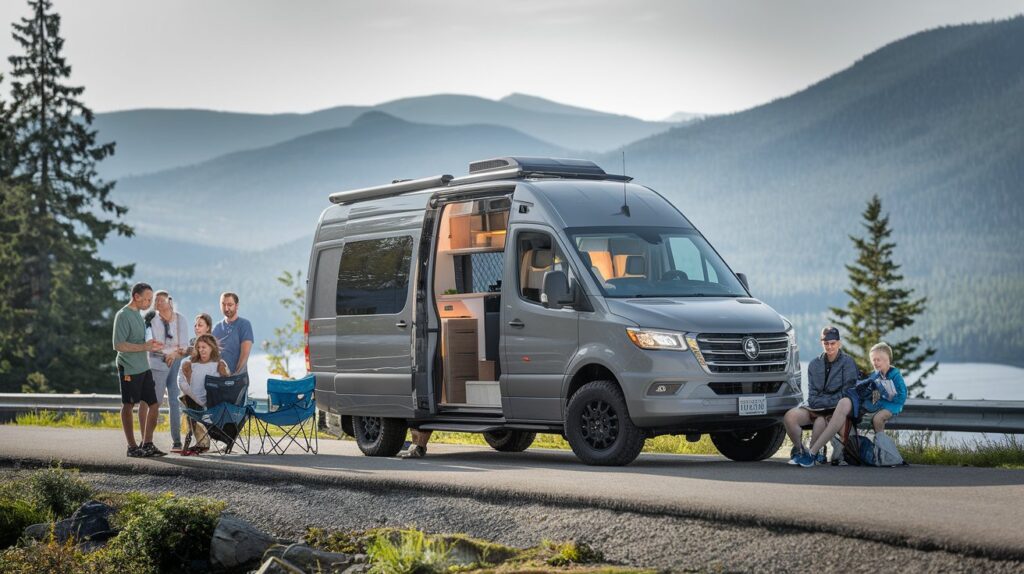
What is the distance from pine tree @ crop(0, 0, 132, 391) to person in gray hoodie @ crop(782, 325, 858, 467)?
47.2 meters

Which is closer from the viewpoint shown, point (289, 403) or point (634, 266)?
point (634, 266)

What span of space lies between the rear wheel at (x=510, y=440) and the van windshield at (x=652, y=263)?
135 inches

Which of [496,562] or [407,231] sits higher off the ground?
[407,231]

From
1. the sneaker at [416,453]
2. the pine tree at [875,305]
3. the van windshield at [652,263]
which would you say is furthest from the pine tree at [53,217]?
the van windshield at [652,263]

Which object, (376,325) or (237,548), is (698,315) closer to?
(376,325)

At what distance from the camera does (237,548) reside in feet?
36.8

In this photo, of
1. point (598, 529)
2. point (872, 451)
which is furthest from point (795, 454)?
point (598, 529)

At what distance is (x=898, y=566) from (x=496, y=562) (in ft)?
8.70

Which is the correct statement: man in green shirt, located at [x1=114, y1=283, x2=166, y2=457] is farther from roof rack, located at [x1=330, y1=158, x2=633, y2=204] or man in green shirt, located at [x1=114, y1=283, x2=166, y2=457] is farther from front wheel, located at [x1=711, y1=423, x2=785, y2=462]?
front wheel, located at [x1=711, y1=423, x2=785, y2=462]

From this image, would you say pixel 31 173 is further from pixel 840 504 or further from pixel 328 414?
pixel 840 504

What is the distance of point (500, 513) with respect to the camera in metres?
11.0

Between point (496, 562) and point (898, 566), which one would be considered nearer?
point (898, 566)

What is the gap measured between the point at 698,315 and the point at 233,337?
658 cm

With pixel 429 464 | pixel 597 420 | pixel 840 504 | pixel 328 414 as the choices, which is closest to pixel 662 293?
→ pixel 597 420
